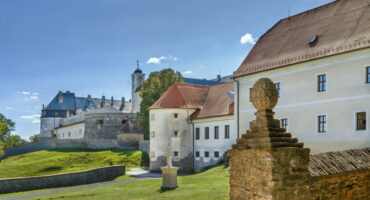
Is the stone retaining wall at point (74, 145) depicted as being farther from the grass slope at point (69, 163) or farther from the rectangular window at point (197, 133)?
the rectangular window at point (197, 133)

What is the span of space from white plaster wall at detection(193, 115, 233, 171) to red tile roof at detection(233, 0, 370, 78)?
25.6 feet

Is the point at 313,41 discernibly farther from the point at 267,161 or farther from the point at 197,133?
the point at 197,133

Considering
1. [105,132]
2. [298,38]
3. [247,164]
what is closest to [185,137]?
[298,38]

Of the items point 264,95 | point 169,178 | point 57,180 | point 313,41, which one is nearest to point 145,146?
point 57,180

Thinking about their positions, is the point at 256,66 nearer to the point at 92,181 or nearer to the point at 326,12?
the point at 326,12

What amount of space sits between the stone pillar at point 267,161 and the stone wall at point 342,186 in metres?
0.73

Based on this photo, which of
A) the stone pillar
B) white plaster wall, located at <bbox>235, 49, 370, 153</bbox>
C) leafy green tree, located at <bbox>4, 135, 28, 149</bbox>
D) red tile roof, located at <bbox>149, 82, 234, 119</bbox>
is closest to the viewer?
the stone pillar

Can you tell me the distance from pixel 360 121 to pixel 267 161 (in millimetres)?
14541

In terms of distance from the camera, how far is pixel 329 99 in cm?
2089

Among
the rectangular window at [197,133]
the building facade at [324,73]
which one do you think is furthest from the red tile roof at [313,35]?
the rectangular window at [197,133]

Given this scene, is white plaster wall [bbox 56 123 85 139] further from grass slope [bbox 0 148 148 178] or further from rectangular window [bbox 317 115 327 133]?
rectangular window [bbox 317 115 327 133]

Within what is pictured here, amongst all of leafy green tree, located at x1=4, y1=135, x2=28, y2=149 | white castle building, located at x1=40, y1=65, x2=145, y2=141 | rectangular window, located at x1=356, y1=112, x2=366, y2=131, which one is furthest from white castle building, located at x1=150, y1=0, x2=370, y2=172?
leafy green tree, located at x1=4, y1=135, x2=28, y2=149

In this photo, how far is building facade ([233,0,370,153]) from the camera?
1941 cm

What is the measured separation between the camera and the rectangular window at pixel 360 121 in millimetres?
19141
